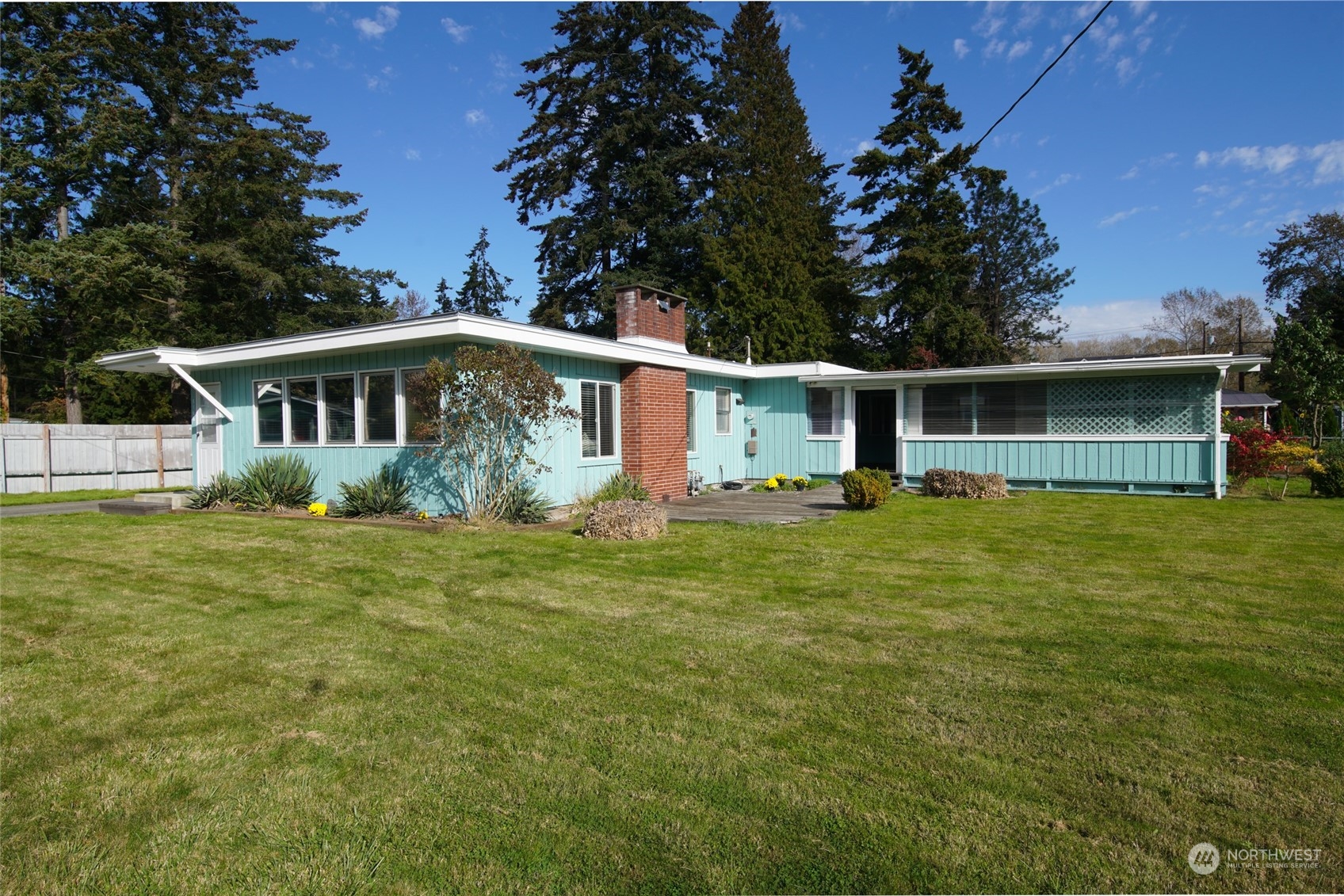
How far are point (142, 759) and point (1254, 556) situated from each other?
29.7 feet

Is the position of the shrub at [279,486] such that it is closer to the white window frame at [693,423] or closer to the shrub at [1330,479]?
the white window frame at [693,423]

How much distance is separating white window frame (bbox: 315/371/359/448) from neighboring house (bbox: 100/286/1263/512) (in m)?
0.03

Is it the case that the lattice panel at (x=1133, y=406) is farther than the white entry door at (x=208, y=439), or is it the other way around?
the white entry door at (x=208, y=439)

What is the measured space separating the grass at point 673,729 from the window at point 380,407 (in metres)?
4.38

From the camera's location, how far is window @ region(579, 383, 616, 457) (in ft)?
37.8

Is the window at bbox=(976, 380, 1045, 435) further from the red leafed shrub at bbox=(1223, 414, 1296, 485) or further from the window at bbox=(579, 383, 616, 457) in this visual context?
the window at bbox=(579, 383, 616, 457)

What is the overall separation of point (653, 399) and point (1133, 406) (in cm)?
880

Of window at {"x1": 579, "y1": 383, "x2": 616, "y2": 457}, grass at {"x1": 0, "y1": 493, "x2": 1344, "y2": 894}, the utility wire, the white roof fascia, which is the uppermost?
the utility wire

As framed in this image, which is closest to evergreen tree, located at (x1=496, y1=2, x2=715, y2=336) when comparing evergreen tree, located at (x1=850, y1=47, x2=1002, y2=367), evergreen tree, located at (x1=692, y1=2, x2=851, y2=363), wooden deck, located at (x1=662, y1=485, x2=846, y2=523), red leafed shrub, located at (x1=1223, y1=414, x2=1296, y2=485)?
evergreen tree, located at (x1=692, y1=2, x2=851, y2=363)

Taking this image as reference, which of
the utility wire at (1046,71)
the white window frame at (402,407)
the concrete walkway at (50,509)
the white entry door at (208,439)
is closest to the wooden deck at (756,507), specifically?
the white window frame at (402,407)

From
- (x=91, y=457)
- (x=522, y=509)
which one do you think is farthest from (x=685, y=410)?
(x=91, y=457)

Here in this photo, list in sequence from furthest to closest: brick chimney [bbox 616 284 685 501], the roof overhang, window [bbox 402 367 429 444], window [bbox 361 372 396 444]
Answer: brick chimney [bbox 616 284 685 501]
window [bbox 361 372 396 444]
window [bbox 402 367 429 444]
the roof overhang

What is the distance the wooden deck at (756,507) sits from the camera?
10383 millimetres

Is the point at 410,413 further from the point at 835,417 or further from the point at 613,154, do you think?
the point at 613,154
